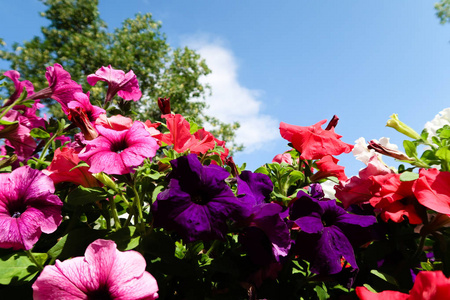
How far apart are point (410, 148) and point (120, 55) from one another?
526 inches

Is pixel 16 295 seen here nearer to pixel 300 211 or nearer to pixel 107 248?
pixel 107 248

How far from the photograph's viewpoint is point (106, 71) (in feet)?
4.54

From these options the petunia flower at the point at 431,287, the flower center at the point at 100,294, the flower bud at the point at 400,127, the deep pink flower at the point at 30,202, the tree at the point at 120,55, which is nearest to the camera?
the petunia flower at the point at 431,287

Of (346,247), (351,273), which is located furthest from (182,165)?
(351,273)

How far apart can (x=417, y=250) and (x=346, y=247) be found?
23 cm

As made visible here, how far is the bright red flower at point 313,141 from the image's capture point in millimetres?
969

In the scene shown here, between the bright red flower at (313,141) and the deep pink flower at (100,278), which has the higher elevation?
the bright red flower at (313,141)

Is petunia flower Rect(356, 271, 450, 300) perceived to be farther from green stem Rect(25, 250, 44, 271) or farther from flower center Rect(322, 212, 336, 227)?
green stem Rect(25, 250, 44, 271)

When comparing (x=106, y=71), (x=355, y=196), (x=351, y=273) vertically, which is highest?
(x=106, y=71)

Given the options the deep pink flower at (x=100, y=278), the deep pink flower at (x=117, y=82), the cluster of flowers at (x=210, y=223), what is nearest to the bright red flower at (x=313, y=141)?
the cluster of flowers at (x=210, y=223)

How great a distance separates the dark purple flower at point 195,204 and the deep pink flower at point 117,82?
67cm

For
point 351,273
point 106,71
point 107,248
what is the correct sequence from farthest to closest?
point 106,71, point 351,273, point 107,248

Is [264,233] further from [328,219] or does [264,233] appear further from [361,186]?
[361,186]

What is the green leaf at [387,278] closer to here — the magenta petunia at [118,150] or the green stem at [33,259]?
the magenta petunia at [118,150]
